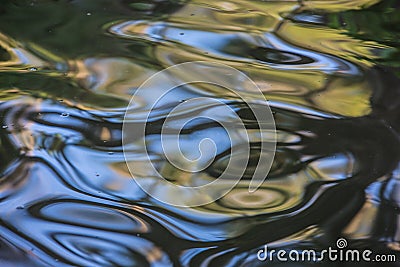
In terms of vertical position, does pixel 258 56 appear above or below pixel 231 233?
above

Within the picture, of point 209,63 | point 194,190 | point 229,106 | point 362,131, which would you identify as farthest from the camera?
point 209,63

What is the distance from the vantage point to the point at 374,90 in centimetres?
160

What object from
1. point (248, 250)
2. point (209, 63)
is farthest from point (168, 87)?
point (248, 250)

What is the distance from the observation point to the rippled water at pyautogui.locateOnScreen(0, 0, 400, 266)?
3.84ft

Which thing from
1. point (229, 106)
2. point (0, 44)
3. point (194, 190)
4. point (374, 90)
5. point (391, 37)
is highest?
point (391, 37)

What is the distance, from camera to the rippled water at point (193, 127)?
1171 mm

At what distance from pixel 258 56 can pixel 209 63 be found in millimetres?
150

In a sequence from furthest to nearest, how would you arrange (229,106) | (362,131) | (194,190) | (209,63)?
(209,63), (229,106), (362,131), (194,190)

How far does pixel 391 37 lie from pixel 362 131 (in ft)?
1.63

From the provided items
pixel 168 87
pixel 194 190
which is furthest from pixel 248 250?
pixel 168 87

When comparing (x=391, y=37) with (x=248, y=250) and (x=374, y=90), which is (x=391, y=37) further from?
(x=248, y=250)

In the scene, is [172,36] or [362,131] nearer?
[362,131]

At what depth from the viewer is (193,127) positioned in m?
1.49

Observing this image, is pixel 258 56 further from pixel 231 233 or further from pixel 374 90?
pixel 231 233
